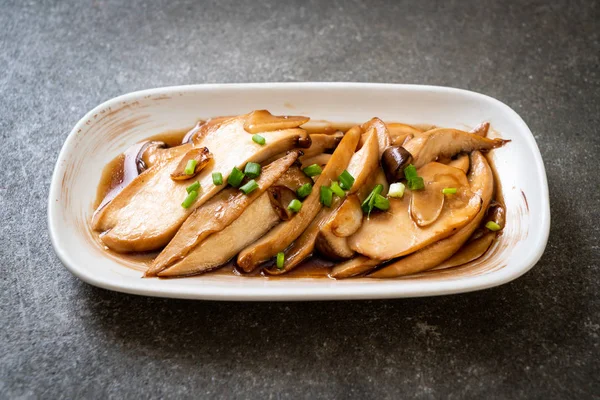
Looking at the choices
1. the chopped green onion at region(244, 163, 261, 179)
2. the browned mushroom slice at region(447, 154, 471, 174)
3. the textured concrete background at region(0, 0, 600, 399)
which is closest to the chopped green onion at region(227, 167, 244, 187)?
the chopped green onion at region(244, 163, 261, 179)

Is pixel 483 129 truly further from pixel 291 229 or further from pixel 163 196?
pixel 163 196

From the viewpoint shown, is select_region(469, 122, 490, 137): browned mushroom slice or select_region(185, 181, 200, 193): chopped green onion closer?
select_region(185, 181, 200, 193): chopped green onion

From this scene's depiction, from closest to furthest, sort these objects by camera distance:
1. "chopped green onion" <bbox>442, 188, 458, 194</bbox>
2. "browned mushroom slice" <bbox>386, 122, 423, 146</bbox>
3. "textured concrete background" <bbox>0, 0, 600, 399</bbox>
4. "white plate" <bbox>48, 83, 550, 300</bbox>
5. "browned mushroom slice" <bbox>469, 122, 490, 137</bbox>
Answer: "white plate" <bbox>48, 83, 550, 300</bbox> → "textured concrete background" <bbox>0, 0, 600, 399</bbox> → "chopped green onion" <bbox>442, 188, 458, 194</bbox> → "browned mushroom slice" <bbox>386, 122, 423, 146</bbox> → "browned mushroom slice" <bbox>469, 122, 490, 137</bbox>

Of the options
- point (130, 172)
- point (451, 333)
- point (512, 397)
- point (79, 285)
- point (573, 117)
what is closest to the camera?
point (512, 397)

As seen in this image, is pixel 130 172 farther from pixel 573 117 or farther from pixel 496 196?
pixel 573 117

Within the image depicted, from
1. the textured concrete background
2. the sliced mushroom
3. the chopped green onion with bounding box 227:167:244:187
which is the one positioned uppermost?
the sliced mushroom

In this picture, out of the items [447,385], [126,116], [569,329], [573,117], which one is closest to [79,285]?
[126,116]

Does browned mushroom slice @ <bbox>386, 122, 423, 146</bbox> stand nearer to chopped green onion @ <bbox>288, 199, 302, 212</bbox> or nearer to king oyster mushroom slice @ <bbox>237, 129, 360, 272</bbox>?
king oyster mushroom slice @ <bbox>237, 129, 360, 272</bbox>
